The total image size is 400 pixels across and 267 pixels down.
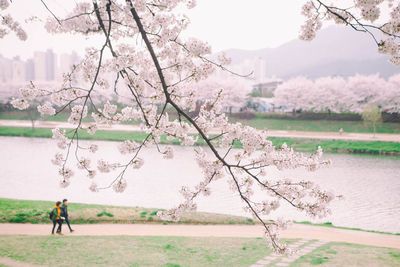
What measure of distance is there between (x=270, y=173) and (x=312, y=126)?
89.9ft

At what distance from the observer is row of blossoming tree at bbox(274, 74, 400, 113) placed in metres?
56.2

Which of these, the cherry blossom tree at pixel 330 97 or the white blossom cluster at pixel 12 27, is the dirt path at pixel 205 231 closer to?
the white blossom cluster at pixel 12 27

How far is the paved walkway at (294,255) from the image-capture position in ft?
29.0

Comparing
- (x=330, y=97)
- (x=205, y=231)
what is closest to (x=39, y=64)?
(x=330, y=97)

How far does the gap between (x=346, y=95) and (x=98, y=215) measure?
53712 millimetres

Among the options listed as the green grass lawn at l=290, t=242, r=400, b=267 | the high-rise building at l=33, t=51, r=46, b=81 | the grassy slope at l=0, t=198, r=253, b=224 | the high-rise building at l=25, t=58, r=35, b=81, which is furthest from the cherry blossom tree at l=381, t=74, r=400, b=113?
the high-rise building at l=25, t=58, r=35, b=81

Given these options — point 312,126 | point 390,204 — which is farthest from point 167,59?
point 312,126

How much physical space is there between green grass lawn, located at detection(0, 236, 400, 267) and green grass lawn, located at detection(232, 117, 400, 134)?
126 ft

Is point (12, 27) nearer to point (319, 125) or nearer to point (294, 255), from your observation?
point (294, 255)

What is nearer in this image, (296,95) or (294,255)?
(294,255)

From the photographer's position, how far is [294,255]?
9.51 meters

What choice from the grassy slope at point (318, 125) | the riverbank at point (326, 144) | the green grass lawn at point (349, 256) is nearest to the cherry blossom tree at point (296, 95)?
the grassy slope at point (318, 125)

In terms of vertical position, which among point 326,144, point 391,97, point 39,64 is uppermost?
point 39,64

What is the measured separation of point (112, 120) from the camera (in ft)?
15.6
